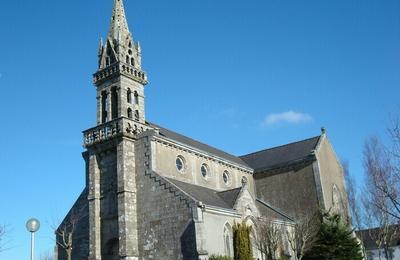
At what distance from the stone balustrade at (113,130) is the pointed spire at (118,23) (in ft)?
27.1

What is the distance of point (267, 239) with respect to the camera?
34.8 metres

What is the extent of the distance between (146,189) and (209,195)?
5097 millimetres

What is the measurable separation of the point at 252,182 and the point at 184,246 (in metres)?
19.0

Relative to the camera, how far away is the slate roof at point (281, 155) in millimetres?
48312

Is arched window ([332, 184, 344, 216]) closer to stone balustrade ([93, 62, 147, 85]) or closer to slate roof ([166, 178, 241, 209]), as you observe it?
slate roof ([166, 178, 241, 209])

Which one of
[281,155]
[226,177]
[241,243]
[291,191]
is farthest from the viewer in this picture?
[281,155]

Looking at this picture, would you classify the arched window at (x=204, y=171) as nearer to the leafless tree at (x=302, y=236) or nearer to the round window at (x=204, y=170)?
the round window at (x=204, y=170)

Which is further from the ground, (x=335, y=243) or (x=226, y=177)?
(x=226, y=177)

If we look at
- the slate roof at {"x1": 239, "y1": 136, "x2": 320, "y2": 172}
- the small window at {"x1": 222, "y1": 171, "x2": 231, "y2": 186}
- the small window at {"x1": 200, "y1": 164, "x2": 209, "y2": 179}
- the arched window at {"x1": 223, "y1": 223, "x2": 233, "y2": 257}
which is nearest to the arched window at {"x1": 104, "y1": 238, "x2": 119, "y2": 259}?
the arched window at {"x1": 223, "y1": 223, "x2": 233, "y2": 257}

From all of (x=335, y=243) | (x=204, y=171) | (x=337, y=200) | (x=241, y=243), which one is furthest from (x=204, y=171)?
(x=337, y=200)

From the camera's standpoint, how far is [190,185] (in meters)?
38.3

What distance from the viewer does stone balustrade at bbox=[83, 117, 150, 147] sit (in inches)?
1463

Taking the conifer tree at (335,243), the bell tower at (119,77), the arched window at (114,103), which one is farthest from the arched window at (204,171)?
the conifer tree at (335,243)

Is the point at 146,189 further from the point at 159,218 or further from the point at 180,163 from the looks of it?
the point at 180,163
